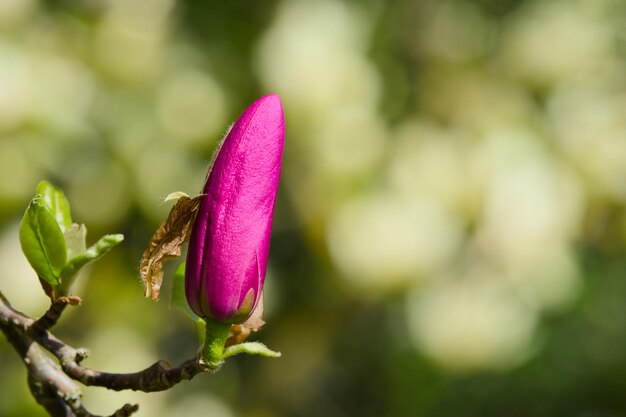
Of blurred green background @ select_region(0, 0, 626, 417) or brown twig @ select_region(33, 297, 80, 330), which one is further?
blurred green background @ select_region(0, 0, 626, 417)

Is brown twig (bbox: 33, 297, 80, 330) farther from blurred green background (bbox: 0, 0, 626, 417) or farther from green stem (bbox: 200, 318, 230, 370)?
blurred green background (bbox: 0, 0, 626, 417)

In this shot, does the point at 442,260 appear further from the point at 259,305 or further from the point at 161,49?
the point at 259,305

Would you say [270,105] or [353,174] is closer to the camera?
[270,105]

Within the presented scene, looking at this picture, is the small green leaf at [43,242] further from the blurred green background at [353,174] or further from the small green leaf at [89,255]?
the blurred green background at [353,174]

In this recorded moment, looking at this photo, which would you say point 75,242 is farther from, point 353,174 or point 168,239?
point 353,174

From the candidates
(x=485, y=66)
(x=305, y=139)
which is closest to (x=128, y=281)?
(x=305, y=139)

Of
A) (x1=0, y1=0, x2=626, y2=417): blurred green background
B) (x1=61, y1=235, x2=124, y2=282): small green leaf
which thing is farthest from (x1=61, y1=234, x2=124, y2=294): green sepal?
(x1=0, y1=0, x2=626, y2=417): blurred green background

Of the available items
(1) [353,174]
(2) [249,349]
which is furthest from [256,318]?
(1) [353,174]
